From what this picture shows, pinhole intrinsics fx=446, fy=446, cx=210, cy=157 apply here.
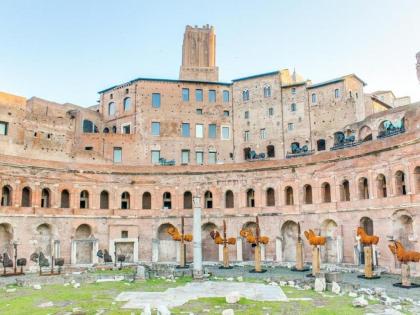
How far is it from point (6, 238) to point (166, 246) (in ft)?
Answer: 43.6

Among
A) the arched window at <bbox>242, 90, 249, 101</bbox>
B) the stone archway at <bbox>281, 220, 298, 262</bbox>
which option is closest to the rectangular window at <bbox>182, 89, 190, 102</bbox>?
the arched window at <bbox>242, 90, 249, 101</bbox>

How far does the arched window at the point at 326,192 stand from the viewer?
3622cm

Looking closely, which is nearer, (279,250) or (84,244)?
(279,250)

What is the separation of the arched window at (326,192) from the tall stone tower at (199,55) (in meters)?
22.7

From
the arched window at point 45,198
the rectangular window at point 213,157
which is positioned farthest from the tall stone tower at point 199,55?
the arched window at point 45,198

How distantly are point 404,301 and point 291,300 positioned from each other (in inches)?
182

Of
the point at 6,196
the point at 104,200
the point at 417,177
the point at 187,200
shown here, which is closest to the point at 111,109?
the point at 104,200

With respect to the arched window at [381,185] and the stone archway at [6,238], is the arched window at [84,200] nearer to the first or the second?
the stone archway at [6,238]

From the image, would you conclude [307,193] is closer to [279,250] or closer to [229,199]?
[279,250]

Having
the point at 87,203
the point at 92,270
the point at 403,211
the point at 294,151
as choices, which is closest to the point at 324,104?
the point at 294,151

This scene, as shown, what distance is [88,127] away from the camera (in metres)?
48.9

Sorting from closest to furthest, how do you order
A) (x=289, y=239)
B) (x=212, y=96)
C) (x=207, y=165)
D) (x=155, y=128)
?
(x=289, y=239)
(x=207, y=165)
(x=155, y=128)
(x=212, y=96)

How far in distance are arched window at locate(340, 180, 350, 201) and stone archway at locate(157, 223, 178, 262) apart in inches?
598

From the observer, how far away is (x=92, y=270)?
102 ft
